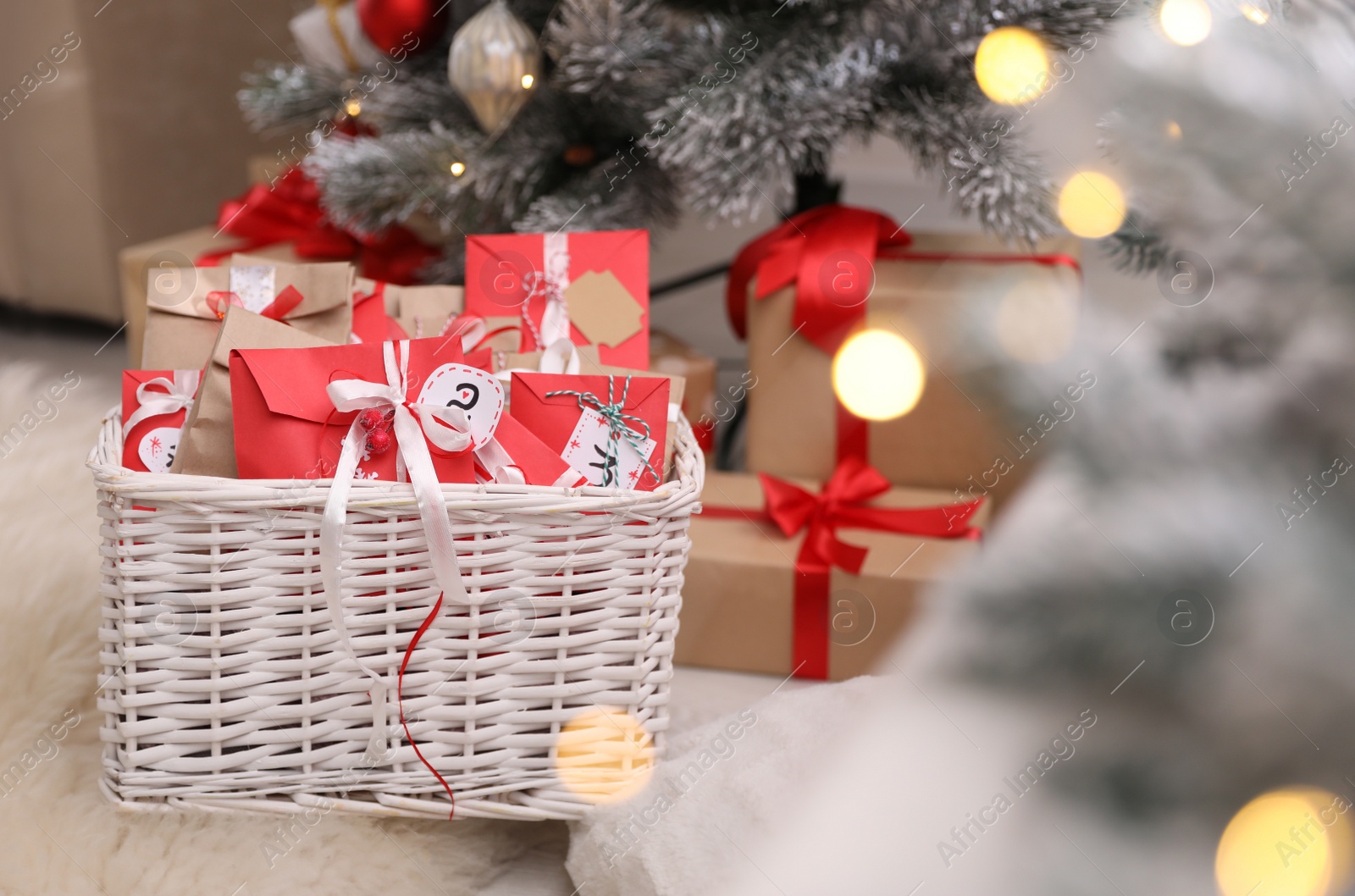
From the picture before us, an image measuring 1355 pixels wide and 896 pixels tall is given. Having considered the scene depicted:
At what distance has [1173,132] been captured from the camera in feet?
0.87

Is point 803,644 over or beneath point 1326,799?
beneath

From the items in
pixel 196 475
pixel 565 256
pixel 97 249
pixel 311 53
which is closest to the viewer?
pixel 196 475

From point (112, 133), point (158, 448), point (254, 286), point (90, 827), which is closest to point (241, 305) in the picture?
point (254, 286)

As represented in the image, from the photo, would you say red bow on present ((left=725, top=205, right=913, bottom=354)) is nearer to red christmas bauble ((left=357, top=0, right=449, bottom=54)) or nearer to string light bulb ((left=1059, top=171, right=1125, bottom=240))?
string light bulb ((left=1059, top=171, right=1125, bottom=240))

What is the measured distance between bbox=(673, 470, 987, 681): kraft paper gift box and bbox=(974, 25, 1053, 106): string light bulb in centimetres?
38

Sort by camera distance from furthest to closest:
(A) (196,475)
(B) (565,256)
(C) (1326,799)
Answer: (B) (565,256), (A) (196,475), (C) (1326,799)

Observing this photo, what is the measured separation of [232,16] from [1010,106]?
135 cm

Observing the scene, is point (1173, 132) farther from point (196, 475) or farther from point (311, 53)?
point (311, 53)

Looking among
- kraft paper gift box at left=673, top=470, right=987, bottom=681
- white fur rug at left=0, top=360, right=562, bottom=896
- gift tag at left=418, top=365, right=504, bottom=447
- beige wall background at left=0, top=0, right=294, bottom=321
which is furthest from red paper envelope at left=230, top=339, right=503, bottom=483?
beige wall background at left=0, top=0, right=294, bottom=321

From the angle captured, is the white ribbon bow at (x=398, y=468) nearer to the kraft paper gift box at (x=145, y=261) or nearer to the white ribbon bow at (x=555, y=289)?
the white ribbon bow at (x=555, y=289)

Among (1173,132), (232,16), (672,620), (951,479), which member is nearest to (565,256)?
(672,620)

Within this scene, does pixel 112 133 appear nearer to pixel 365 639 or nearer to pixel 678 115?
pixel 678 115

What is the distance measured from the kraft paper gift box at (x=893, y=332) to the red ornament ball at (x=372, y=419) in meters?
0.47

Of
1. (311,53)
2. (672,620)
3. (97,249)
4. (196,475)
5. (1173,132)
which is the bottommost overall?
(97,249)
